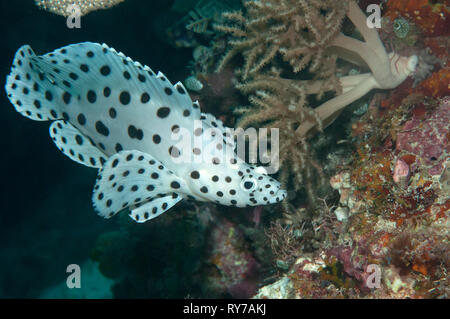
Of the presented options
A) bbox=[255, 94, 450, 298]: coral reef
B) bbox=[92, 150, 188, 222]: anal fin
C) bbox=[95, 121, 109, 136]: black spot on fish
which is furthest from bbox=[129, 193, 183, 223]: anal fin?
bbox=[255, 94, 450, 298]: coral reef

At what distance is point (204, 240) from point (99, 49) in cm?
390

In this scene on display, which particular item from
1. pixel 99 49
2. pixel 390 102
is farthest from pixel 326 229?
pixel 99 49

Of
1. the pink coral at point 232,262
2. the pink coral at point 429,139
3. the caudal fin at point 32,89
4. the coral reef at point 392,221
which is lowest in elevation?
the pink coral at point 232,262

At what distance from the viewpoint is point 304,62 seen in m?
4.27

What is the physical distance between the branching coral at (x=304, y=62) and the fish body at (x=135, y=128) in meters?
0.87

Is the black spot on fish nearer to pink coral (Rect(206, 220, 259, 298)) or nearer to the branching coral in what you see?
the branching coral

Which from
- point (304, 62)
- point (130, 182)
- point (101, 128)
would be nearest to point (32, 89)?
point (101, 128)

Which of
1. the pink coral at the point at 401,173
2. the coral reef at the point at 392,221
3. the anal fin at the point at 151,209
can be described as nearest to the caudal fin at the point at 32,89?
the anal fin at the point at 151,209

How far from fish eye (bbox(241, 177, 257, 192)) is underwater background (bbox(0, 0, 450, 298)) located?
936 millimetres

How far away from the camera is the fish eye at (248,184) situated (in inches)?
150

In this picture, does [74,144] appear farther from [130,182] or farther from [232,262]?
[232,262]

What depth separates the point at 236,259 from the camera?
5.87m

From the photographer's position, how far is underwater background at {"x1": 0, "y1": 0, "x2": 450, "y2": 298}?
10.7ft

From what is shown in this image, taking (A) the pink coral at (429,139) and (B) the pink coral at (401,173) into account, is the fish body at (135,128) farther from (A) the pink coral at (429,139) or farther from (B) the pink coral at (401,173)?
(A) the pink coral at (429,139)
